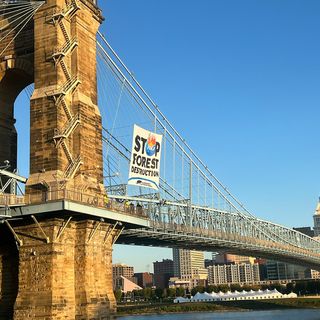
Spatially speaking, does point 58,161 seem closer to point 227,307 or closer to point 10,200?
point 10,200

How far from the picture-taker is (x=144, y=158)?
54281 mm

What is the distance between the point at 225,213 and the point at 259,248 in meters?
9.69

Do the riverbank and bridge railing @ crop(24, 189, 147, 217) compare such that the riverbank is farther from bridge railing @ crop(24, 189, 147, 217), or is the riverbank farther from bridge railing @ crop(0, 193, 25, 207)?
bridge railing @ crop(0, 193, 25, 207)

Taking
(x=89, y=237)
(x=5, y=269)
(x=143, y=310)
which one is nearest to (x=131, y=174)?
(x=89, y=237)

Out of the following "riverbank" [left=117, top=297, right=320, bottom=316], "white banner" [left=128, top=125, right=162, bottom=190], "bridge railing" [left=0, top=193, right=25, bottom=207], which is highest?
"white banner" [left=128, top=125, right=162, bottom=190]

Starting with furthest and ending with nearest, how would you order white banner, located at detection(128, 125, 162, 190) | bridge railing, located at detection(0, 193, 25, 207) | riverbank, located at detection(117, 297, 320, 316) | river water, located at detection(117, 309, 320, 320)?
riverbank, located at detection(117, 297, 320, 316), river water, located at detection(117, 309, 320, 320), white banner, located at detection(128, 125, 162, 190), bridge railing, located at detection(0, 193, 25, 207)

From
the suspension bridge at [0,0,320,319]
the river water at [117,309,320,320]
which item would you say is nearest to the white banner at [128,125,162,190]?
the suspension bridge at [0,0,320,319]

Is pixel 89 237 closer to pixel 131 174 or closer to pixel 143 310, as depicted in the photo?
pixel 131 174

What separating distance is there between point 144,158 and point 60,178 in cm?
1027

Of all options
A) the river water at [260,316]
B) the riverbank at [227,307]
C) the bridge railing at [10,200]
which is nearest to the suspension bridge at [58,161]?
the bridge railing at [10,200]

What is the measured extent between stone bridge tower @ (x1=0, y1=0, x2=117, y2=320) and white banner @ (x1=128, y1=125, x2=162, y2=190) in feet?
10.9

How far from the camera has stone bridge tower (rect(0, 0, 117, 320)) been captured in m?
44.7

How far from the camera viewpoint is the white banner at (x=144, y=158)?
174ft

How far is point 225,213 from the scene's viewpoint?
335 ft
